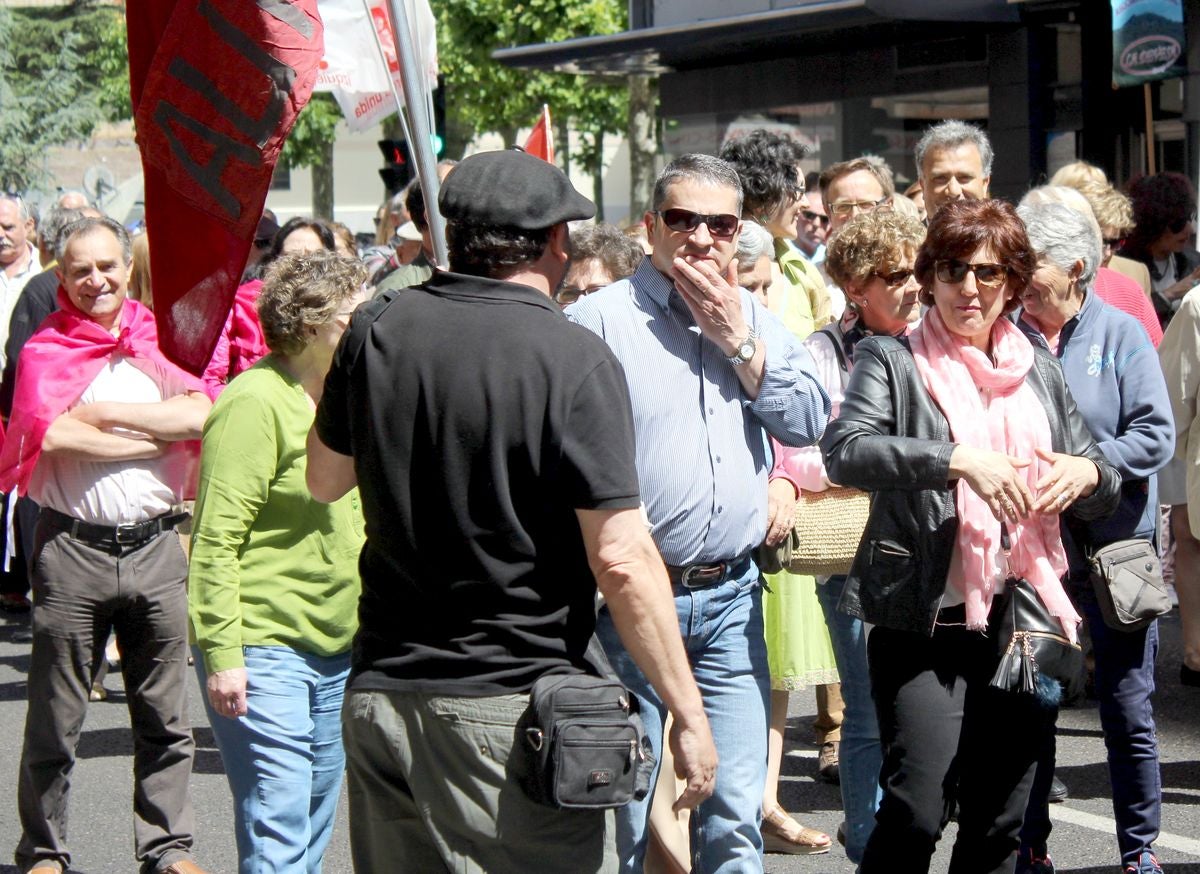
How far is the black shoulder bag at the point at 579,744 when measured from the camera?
2.90 meters

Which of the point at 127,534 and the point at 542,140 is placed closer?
the point at 127,534

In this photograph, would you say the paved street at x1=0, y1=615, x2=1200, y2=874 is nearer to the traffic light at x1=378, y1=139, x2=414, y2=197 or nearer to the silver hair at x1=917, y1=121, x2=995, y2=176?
the silver hair at x1=917, y1=121, x2=995, y2=176

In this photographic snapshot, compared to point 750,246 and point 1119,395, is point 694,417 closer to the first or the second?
point 750,246

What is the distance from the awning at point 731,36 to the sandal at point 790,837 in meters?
11.3

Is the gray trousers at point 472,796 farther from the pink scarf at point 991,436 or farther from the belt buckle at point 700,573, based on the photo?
the pink scarf at point 991,436

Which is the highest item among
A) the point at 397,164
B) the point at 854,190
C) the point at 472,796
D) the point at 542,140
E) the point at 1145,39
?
the point at 1145,39

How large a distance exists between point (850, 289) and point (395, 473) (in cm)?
223

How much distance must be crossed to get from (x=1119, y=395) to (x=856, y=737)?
1249 millimetres

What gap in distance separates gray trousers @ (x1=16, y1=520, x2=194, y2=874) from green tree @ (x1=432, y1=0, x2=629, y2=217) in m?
20.3

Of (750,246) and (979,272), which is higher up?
(750,246)

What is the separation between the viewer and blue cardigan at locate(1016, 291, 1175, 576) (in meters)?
4.66

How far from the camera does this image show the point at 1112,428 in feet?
15.6

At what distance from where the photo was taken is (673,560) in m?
4.04

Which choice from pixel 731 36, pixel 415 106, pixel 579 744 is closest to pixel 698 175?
pixel 415 106
